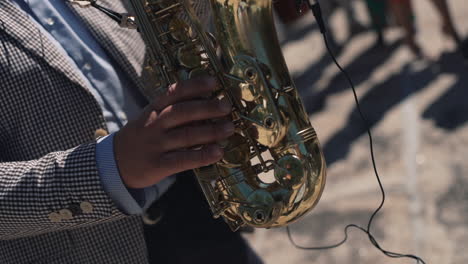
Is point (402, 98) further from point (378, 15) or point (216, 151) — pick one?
point (216, 151)

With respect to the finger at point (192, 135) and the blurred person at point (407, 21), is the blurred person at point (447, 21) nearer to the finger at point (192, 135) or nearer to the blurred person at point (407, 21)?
the blurred person at point (407, 21)

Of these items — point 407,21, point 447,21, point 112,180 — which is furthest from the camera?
point 407,21

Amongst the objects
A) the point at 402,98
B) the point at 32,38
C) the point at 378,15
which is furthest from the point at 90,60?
the point at 378,15

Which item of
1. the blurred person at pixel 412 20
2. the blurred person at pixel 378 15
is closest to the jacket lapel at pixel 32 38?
the blurred person at pixel 412 20

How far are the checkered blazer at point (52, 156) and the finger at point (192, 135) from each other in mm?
214

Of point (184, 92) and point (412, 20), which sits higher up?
point (184, 92)

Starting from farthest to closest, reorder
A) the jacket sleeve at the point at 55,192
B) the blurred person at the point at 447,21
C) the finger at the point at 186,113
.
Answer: the blurred person at the point at 447,21 < the jacket sleeve at the point at 55,192 < the finger at the point at 186,113

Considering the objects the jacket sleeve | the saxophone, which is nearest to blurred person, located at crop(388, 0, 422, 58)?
Result: the saxophone

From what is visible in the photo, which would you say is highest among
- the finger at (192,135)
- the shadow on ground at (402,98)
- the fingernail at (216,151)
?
the finger at (192,135)

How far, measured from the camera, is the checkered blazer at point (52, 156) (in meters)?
1.42

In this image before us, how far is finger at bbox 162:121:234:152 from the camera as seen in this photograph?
131cm

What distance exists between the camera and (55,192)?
4.65 feet

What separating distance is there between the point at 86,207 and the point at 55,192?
76mm

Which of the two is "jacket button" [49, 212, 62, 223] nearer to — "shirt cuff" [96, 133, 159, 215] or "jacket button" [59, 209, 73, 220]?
"jacket button" [59, 209, 73, 220]
